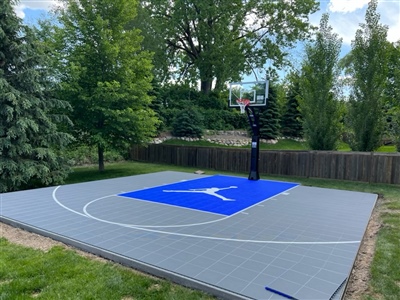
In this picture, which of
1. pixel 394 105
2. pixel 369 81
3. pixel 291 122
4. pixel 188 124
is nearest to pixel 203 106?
pixel 188 124

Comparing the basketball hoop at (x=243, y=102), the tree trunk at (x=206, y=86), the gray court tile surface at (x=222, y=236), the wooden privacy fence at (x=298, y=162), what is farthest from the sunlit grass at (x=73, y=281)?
the tree trunk at (x=206, y=86)

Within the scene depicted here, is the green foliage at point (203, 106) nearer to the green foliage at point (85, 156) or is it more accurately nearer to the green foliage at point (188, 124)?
the green foliage at point (188, 124)

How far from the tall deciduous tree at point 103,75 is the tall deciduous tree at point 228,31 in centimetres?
847

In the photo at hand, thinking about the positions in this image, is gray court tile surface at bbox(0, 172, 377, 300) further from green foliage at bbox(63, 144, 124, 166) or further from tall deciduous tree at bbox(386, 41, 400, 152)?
green foliage at bbox(63, 144, 124, 166)

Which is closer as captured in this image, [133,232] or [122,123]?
[133,232]

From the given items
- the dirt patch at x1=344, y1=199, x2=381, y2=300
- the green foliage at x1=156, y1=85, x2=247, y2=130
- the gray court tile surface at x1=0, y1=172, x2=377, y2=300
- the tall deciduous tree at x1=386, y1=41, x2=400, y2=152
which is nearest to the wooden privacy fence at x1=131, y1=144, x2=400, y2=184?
the tall deciduous tree at x1=386, y1=41, x2=400, y2=152

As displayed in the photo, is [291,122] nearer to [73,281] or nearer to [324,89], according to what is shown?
[324,89]

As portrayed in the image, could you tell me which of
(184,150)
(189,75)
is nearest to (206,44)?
(189,75)

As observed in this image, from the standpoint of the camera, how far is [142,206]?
6.11 metres

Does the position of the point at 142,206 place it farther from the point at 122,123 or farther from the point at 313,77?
the point at 313,77

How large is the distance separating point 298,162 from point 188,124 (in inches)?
299

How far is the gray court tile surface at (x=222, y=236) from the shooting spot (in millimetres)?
3113

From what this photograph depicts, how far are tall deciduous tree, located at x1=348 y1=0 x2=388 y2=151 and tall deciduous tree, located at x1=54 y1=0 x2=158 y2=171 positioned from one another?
782cm

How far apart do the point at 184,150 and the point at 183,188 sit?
5.65 meters
